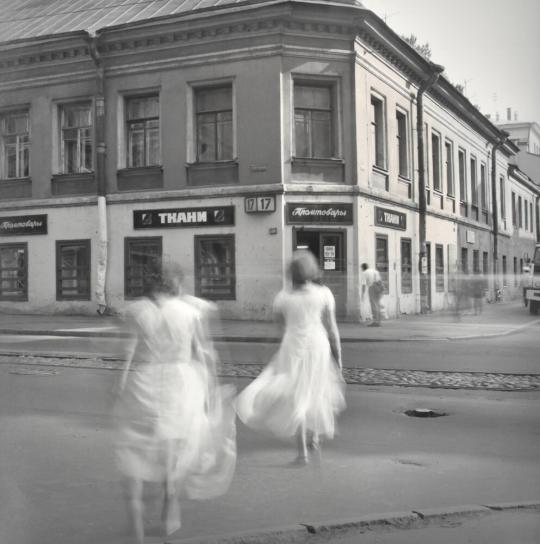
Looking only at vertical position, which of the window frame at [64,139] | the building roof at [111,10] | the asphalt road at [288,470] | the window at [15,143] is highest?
the building roof at [111,10]

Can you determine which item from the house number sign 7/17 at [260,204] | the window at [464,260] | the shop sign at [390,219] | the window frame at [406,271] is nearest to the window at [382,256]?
the shop sign at [390,219]

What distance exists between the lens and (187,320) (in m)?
3.89

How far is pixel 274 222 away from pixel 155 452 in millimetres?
14086

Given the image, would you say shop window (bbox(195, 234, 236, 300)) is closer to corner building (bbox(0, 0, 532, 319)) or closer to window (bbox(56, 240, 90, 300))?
corner building (bbox(0, 0, 532, 319))

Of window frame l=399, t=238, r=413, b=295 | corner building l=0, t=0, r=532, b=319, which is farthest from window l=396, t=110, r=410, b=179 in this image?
window frame l=399, t=238, r=413, b=295

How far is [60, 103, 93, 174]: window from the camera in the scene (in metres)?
17.0

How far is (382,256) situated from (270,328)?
5030mm

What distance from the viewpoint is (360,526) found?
3.70 metres

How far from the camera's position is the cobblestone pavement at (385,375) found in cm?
861

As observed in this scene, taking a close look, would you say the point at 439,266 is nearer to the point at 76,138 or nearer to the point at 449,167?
the point at 449,167

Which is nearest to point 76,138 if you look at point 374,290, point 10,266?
point 10,266

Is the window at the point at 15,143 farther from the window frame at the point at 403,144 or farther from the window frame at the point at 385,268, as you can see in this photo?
the window frame at the point at 403,144

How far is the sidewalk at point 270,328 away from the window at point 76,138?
151 inches

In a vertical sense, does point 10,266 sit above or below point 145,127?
below
